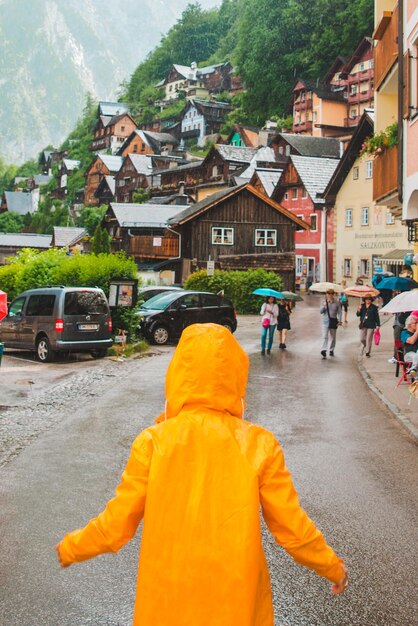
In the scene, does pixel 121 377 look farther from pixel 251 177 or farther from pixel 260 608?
pixel 251 177

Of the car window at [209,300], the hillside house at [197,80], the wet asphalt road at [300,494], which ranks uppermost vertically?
the hillside house at [197,80]

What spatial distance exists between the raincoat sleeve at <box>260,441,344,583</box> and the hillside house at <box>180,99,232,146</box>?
122m

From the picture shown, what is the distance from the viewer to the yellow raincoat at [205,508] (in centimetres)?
287

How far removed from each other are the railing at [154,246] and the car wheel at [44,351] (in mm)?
37024

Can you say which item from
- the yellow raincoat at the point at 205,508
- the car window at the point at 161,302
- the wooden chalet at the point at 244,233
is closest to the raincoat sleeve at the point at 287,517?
the yellow raincoat at the point at 205,508

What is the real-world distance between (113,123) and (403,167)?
124753 mm

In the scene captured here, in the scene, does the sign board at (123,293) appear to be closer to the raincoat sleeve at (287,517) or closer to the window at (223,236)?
the raincoat sleeve at (287,517)

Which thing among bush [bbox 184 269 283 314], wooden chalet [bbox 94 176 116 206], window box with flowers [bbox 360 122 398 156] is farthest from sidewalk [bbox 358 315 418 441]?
wooden chalet [bbox 94 176 116 206]

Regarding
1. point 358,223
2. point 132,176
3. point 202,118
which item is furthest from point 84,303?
point 202,118

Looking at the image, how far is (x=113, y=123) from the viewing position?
138 metres

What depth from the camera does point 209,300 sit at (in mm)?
26688

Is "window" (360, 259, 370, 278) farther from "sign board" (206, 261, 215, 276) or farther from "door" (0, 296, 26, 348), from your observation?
"door" (0, 296, 26, 348)

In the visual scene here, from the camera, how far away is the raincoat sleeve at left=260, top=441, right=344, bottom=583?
3.04 meters

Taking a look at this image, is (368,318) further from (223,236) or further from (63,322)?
(223,236)
